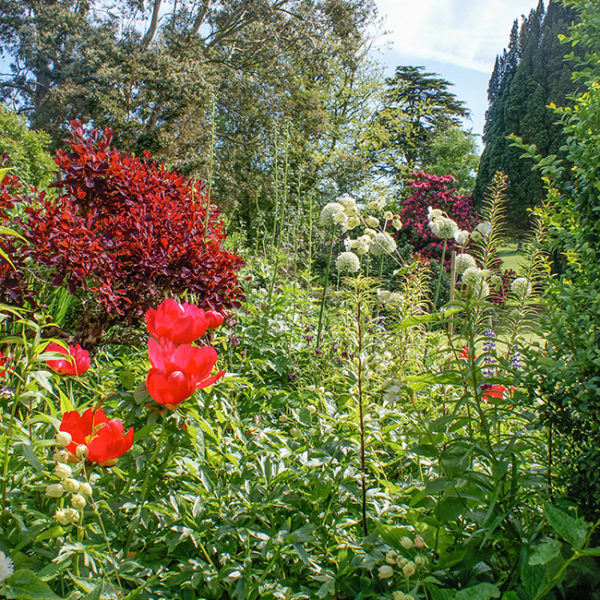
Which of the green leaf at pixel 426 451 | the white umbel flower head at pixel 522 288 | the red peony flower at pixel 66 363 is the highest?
the white umbel flower head at pixel 522 288

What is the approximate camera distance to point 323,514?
3.80 feet

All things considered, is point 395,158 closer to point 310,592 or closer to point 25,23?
point 25,23

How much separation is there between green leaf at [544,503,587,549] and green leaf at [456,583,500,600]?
0.46 feet

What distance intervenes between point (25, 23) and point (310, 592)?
16.9 meters

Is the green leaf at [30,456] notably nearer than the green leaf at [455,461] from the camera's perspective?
Yes

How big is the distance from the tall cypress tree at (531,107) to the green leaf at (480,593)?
12.5m

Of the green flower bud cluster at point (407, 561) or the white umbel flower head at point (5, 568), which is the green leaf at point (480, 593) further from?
the white umbel flower head at point (5, 568)

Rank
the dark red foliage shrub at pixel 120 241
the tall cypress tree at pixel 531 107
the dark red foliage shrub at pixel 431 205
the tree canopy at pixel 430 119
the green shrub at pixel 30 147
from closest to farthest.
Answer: the dark red foliage shrub at pixel 120 241 < the green shrub at pixel 30 147 < the dark red foliage shrub at pixel 431 205 < the tall cypress tree at pixel 531 107 < the tree canopy at pixel 430 119

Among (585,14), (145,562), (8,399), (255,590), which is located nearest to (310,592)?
(255,590)

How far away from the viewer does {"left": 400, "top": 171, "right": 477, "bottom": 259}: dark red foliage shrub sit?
946cm

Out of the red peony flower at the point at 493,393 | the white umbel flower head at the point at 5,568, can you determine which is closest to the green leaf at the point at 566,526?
the red peony flower at the point at 493,393

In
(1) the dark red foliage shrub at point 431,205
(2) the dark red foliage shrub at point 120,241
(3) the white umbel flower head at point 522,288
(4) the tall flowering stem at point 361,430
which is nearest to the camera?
(4) the tall flowering stem at point 361,430

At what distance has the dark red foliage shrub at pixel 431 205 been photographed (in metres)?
9.46

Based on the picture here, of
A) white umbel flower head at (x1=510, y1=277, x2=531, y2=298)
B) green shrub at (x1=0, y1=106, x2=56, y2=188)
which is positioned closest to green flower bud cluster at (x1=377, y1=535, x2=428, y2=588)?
white umbel flower head at (x1=510, y1=277, x2=531, y2=298)
